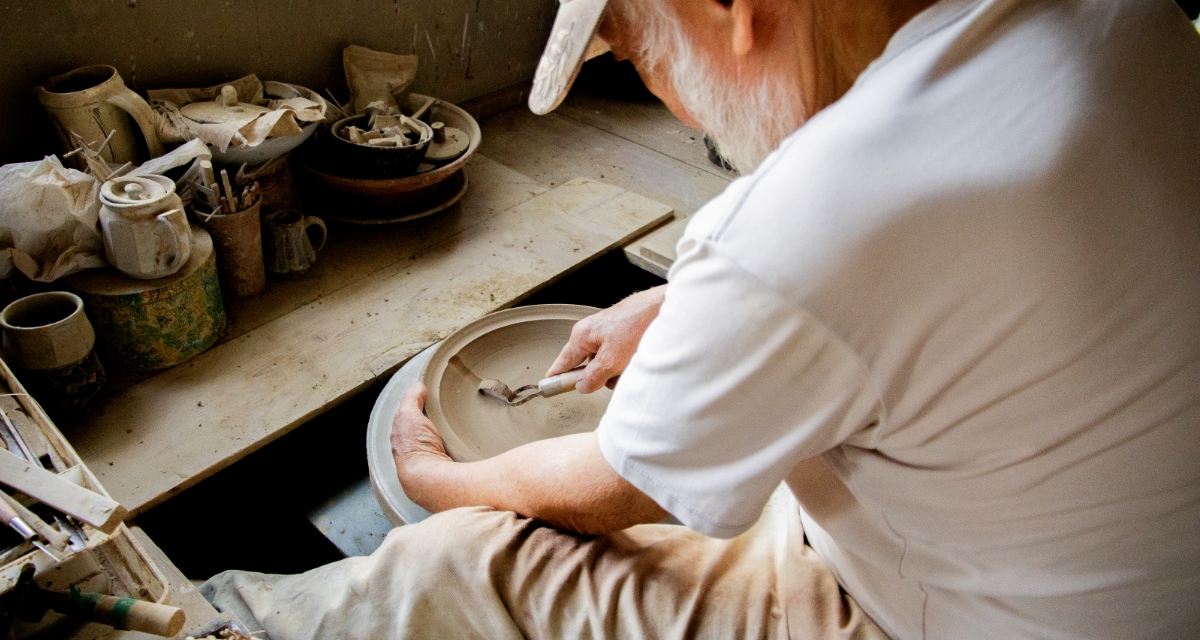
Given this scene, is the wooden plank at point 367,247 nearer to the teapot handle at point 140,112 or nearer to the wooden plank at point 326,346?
the wooden plank at point 326,346

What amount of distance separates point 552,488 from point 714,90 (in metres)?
0.60

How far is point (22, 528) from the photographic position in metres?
0.99

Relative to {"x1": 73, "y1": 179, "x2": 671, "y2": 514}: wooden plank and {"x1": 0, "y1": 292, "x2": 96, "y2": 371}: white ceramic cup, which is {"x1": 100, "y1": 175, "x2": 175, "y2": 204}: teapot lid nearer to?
{"x1": 0, "y1": 292, "x2": 96, "y2": 371}: white ceramic cup

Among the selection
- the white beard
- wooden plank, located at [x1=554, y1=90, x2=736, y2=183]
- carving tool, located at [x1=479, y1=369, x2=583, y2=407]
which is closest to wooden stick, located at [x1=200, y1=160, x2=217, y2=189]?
carving tool, located at [x1=479, y1=369, x2=583, y2=407]

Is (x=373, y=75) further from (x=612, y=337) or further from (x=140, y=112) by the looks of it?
(x=612, y=337)

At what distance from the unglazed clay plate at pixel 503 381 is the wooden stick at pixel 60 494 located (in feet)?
1.99

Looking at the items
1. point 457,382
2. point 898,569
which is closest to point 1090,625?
point 898,569

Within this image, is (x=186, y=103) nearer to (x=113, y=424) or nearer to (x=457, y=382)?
(x=113, y=424)

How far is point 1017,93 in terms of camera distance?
0.73 meters

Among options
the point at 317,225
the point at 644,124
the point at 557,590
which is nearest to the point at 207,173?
the point at 317,225

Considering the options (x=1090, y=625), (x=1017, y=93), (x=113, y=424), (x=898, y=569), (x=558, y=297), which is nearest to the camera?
(x=1017, y=93)

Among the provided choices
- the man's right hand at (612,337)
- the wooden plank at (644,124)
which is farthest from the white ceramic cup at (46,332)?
the wooden plank at (644,124)

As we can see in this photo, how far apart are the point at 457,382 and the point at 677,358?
3.13ft

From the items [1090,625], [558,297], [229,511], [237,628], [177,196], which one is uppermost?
[1090,625]
